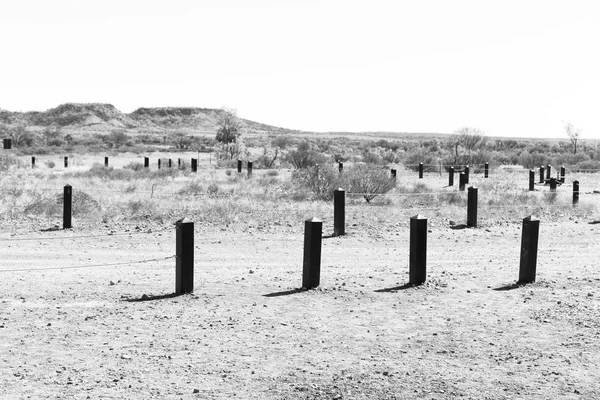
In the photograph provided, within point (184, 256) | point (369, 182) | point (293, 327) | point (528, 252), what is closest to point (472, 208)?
point (528, 252)

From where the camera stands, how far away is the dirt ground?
7180 mm

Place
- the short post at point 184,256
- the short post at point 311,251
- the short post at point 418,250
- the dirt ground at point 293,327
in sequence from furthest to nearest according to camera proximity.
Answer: the short post at point 418,250 → the short post at point 311,251 → the short post at point 184,256 → the dirt ground at point 293,327

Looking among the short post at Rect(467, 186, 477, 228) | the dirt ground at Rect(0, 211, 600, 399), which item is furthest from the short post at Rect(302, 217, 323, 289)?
the short post at Rect(467, 186, 477, 228)

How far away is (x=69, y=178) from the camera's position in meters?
35.8

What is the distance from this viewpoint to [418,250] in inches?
440

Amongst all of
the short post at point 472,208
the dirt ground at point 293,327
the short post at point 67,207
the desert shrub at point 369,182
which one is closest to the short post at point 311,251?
the dirt ground at point 293,327

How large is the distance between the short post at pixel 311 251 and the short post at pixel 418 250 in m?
1.20

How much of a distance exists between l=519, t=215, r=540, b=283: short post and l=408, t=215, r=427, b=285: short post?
1306 mm

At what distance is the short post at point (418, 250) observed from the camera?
11.1m

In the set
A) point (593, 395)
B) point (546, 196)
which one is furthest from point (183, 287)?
point (546, 196)

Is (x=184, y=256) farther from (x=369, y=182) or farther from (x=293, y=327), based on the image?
(x=369, y=182)

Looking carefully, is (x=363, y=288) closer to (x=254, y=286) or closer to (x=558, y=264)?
(x=254, y=286)

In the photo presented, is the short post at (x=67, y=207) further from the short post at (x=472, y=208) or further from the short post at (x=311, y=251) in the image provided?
the short post at (x=472, y=208)

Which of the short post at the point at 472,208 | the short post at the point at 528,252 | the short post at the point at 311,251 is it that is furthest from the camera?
the short post at the point at 472,208
